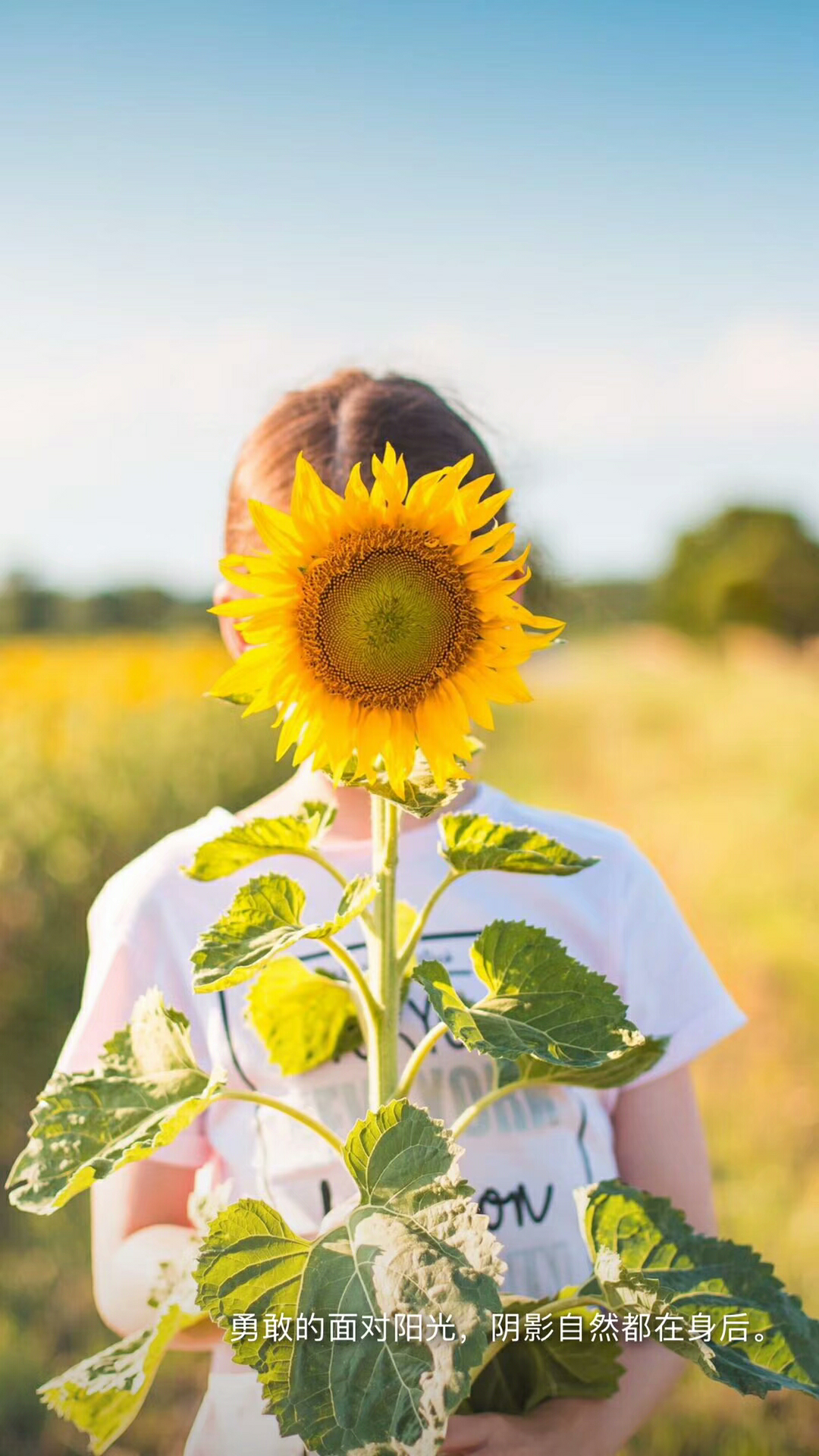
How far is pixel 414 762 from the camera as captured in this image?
2.97 feet

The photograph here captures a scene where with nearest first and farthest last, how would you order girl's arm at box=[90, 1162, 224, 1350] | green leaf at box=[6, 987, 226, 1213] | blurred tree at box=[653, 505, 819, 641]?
green leaf at box=[6, 987, 226, 1213] → girl's arm at box=[90, 1162, 224, 1350] → blurred tree at box=[653, 505, 819, 641]

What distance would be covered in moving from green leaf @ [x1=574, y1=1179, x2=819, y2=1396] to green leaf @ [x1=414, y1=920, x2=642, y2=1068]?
19 centimetres

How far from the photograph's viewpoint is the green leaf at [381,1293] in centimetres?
81

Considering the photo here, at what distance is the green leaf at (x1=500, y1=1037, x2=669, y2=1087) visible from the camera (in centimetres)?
110

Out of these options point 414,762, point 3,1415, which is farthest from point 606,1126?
point 3,1415

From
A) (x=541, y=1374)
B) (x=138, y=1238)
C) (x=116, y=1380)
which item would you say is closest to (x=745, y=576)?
(x=138, y=1238)

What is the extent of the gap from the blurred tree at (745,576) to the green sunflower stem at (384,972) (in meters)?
40.7

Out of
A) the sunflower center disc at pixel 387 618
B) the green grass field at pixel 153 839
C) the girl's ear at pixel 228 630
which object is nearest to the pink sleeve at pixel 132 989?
the girl's ear at pixel 228 630

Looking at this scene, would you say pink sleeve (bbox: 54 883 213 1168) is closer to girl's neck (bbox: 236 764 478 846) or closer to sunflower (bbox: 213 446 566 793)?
girl's neck (bbox: 236 764 478 846)

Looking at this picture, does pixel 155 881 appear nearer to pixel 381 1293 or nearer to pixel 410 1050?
pixel 410 1050

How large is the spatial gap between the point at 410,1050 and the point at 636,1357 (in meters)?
0.38

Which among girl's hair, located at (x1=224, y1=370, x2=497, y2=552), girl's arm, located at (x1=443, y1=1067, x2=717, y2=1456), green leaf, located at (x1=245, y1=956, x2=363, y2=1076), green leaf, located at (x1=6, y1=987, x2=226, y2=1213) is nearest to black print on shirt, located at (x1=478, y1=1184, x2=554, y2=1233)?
girl's arm, located at (x1=443, y1=1067, x2=717, y2=1456)

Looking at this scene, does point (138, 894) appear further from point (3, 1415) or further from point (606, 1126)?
point (3, 1415)

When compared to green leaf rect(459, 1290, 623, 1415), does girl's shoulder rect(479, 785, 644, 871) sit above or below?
above
